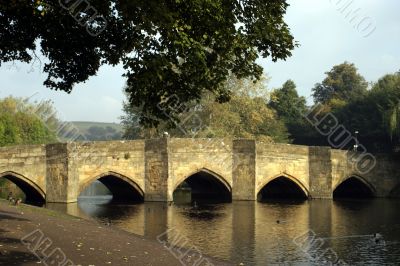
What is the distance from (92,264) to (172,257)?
3.17 metres

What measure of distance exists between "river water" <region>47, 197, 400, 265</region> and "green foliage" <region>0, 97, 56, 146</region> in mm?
24839

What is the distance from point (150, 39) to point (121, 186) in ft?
106

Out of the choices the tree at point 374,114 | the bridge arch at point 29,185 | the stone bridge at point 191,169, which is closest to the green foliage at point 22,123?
the stone bridge at point 191,169

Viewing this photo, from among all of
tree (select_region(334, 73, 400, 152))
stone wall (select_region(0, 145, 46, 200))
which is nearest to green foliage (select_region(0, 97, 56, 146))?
stone wall (select_region(0, 145, 46, 200))

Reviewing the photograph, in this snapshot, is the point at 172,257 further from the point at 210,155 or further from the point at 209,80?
the point at 210,155

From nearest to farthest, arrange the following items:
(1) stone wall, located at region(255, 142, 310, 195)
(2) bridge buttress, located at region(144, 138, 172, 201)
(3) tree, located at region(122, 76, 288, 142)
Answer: (2) bridge buttress, located at region(144, 138, 172, 201) → (1) stone wall, located at region(255, 142, 310, 195) → (3) tree, located at region(122, 76, 288, 142)

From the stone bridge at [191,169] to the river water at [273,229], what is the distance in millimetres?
2161

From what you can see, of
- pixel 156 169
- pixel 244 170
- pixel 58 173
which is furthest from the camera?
pixel 244 170

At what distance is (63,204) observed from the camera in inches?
1341

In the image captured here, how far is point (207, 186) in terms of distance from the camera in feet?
160

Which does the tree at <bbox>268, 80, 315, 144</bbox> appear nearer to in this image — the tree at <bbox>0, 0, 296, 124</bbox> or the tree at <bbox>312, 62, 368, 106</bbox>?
the tree at <bbox>312, 62, 368, 106</bbox>

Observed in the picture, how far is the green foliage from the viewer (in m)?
55.2

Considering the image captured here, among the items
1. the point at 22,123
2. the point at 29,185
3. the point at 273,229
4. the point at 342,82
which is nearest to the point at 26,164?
the point at 29,185

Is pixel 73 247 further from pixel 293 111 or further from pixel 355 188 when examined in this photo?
pixel 293 111
